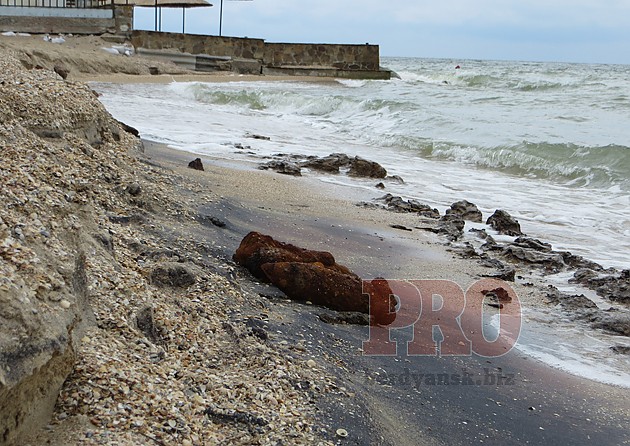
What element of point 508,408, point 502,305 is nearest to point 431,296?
point 502,305

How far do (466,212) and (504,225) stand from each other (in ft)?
1.57

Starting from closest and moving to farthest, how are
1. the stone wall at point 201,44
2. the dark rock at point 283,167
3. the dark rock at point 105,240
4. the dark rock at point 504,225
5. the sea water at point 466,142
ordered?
the dark rock at point 105,240
the dark rock at point 504,225
the sea water at point 466,142
the dark rock at point 283,167
the stone wall at point 201,44

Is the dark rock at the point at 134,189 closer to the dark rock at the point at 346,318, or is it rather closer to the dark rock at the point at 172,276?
the dark rock at the point at 172,276

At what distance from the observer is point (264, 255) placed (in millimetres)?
4305

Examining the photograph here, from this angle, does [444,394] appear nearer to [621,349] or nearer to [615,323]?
[621,349]

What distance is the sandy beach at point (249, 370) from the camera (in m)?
2.42

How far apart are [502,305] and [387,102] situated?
47.0 ft

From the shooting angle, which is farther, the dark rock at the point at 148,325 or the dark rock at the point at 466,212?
the dark rock at the point at 466,212

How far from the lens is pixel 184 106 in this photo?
1777 centimetres

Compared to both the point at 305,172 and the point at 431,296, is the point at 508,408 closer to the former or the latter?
the point at 431,296

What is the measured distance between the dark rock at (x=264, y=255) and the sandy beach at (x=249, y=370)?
0.25 ft

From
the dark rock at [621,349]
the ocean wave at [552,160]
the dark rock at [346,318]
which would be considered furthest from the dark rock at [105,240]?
the ocean wave at [552,160]

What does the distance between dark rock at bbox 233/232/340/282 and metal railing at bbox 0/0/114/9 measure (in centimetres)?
2476

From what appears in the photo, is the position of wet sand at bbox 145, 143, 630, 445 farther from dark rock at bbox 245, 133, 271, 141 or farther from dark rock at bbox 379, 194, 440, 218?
dark rock at bbox 245, 133, 271, 141
